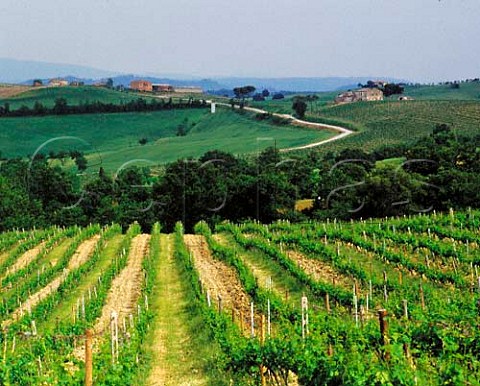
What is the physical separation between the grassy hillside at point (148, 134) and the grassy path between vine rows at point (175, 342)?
64.2 meters

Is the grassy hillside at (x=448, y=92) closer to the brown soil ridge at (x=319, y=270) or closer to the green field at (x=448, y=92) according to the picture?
the green field at (x=448, y=92)

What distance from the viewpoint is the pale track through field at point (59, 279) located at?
22077mm

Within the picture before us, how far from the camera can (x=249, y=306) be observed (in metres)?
20.8

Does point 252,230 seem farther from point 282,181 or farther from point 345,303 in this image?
point 345,303

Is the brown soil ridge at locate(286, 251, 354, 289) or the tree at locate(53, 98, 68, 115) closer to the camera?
the brown soil ridge at locate(286, 251, 354, 289)

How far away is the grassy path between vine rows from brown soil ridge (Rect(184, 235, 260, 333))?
915mm

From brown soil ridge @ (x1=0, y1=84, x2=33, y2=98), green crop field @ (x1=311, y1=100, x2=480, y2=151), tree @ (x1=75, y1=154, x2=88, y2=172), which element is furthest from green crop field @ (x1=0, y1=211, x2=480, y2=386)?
brown soil ridge @ (x1=0, y1=84, x2=33, y2=98)

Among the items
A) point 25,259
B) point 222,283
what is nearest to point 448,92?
point 25,259

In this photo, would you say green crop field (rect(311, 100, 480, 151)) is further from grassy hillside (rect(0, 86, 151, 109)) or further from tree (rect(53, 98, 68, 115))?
grassy hillside (rect(0, 86, 151, 109))

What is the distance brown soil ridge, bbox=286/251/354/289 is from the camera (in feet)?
77.6

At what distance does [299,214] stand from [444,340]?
1578 inches

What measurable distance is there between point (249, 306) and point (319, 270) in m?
5.81

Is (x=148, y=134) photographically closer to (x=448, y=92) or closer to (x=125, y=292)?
(x=448, y=92)

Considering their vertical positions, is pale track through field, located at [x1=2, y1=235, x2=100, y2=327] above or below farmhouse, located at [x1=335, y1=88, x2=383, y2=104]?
below
